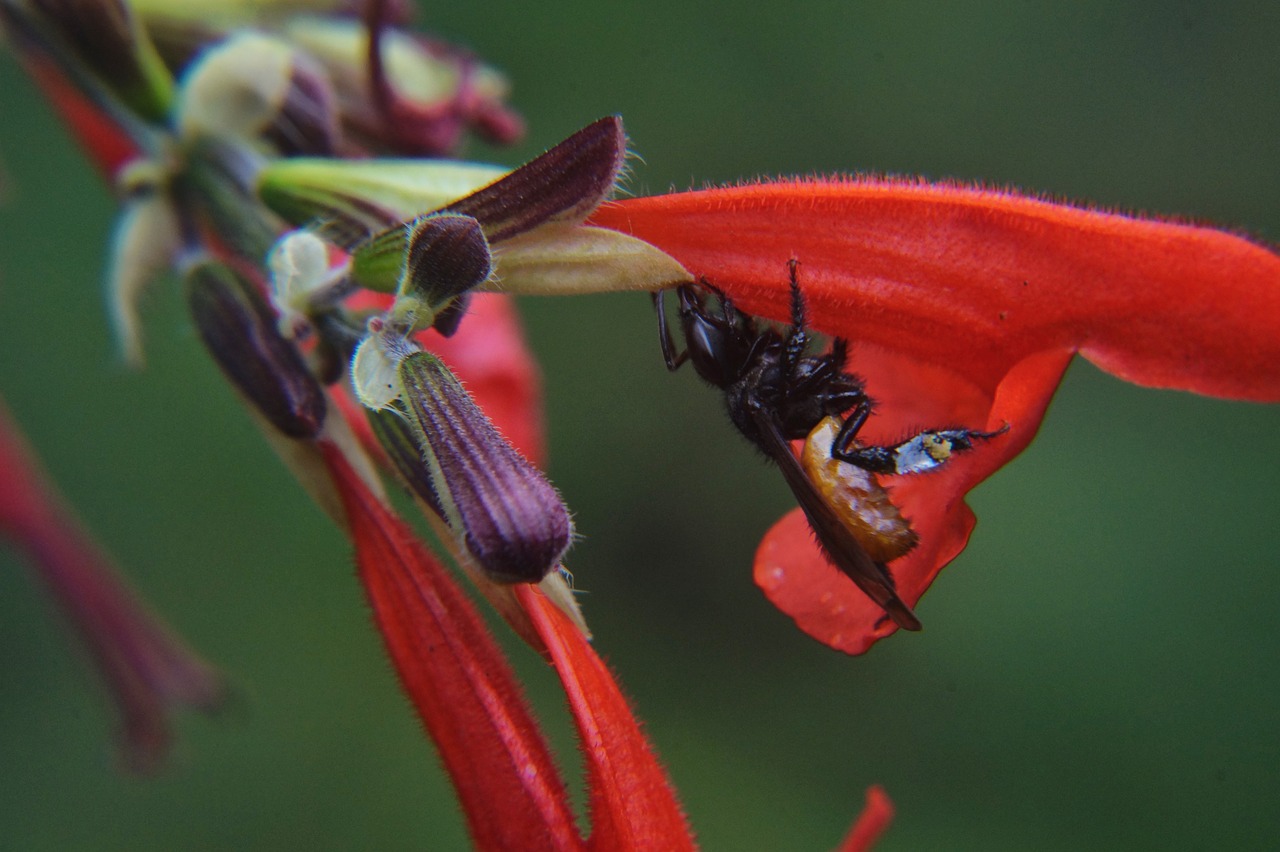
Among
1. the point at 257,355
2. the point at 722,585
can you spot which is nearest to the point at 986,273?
the point at 257,355

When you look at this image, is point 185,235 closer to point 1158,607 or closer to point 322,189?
point 322,189

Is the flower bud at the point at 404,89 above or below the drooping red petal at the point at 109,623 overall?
above

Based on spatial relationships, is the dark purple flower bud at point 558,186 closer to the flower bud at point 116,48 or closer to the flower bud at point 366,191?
the flower bud at point 366,191

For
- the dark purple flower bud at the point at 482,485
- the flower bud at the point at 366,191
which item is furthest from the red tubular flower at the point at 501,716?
the flower bud at the point at 366,191

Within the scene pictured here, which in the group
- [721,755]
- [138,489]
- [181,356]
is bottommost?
[721,755]

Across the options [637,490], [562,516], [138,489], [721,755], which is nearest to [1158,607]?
[721,755]

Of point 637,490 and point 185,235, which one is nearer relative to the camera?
point 185,235

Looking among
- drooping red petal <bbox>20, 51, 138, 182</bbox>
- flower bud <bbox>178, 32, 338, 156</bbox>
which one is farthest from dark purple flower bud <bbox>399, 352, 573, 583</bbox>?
drooping red petal <bbox>20, 51, 138, 182</bbox>
